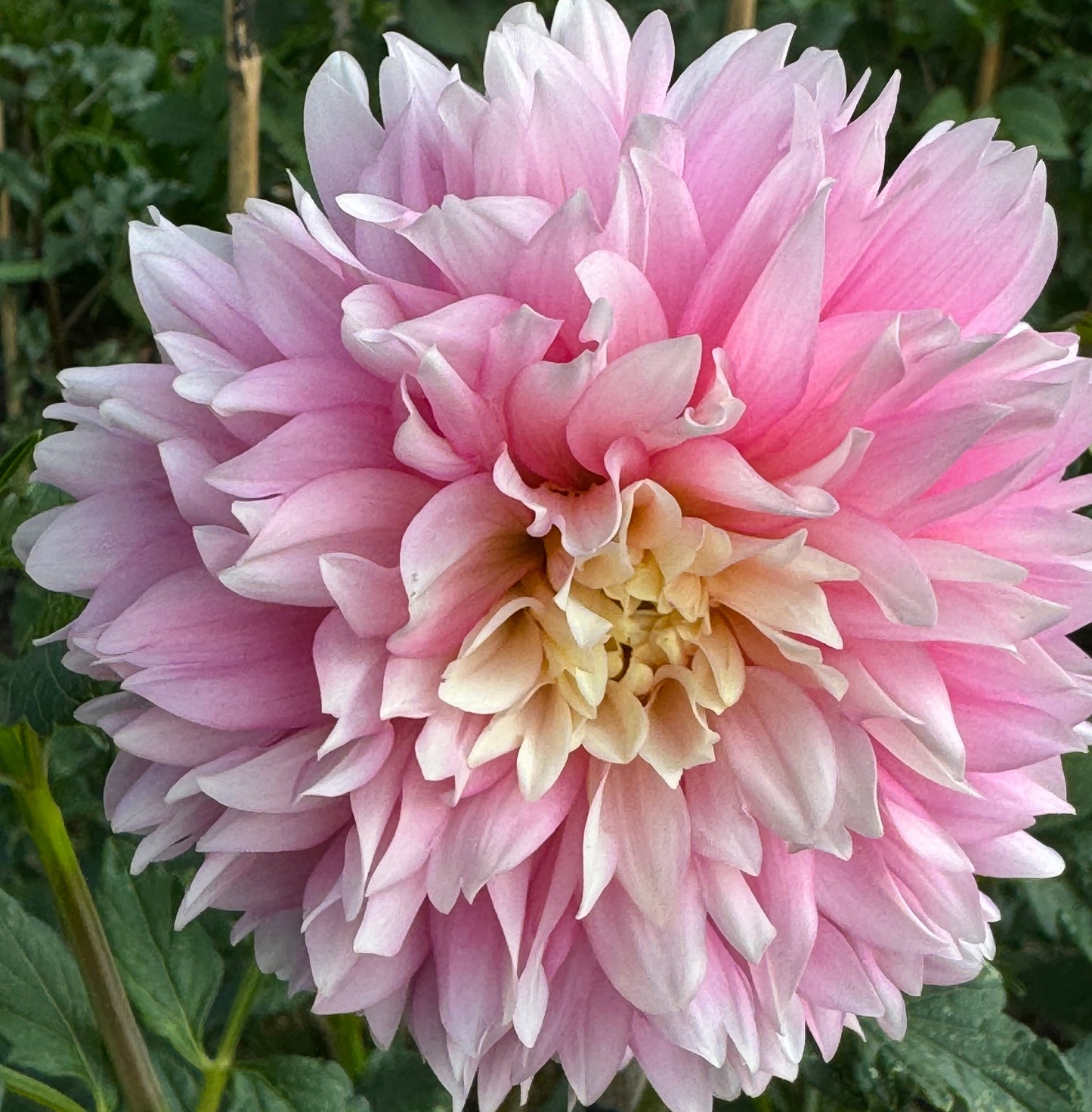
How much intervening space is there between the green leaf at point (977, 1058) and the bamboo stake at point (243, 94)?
2.44ft

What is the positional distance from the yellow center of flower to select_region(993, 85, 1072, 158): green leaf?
2.85ft

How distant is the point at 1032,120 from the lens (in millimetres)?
1278

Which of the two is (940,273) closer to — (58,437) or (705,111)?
(705,111)

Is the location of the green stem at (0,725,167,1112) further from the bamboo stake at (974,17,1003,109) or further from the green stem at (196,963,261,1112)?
the bamboo stake at (974,17,1003,109)

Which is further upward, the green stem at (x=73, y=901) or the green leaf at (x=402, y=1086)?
the green stem at (x=73, y=901)

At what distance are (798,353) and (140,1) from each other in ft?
7.45

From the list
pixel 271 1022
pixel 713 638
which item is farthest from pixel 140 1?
pixel 713 638

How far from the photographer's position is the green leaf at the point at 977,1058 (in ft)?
2.65

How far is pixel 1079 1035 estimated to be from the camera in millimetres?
1153

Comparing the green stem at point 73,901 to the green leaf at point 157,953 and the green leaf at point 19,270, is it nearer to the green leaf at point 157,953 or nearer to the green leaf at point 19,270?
the green leaf at point 157,953

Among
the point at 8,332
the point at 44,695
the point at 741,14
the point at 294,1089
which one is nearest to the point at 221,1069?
the point at 294,1089

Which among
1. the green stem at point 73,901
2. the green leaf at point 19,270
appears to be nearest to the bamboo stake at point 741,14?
the green stem at point 73,901

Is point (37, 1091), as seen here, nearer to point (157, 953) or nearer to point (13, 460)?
point (157, 953)

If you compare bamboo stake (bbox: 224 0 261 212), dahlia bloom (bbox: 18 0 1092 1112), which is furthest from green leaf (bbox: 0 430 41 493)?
bamboo stake (bbox: 224 0 261 212)
